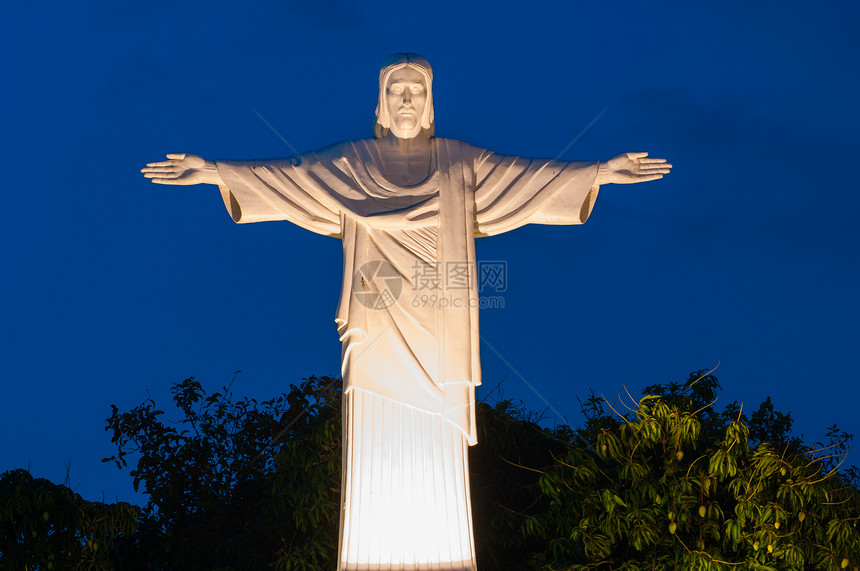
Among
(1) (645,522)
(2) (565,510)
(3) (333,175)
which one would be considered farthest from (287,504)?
(3) (333,175)

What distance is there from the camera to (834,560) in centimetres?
848

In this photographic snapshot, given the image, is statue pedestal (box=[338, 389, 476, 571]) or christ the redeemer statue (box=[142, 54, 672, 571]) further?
christ the redeemer statue (box=[142, 54, 672, 571])

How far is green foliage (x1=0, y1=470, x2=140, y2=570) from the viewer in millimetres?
8727

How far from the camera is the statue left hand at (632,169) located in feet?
24.5

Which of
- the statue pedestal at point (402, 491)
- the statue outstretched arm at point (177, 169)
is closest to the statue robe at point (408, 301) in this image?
the statue pedestal at point (402, 491)

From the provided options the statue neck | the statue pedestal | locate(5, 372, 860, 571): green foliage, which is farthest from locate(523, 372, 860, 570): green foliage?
the statue neck

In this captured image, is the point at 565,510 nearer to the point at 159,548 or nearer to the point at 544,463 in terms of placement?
the point at 544,463

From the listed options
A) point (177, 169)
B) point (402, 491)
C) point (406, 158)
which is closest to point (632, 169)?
point (406, 158)

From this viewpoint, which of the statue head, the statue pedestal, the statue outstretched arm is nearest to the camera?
the statue pedestal

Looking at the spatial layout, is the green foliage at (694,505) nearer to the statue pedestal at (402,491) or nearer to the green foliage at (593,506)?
the green foliage at (593,506)

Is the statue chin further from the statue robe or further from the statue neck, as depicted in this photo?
the statue robe

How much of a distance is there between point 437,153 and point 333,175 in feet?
2.47

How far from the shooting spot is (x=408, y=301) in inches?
286

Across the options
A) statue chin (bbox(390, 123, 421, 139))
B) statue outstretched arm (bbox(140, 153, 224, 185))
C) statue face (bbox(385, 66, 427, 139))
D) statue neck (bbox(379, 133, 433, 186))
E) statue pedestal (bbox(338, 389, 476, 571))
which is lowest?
statue pedestal (bbox(338, 389, 476, 571))
